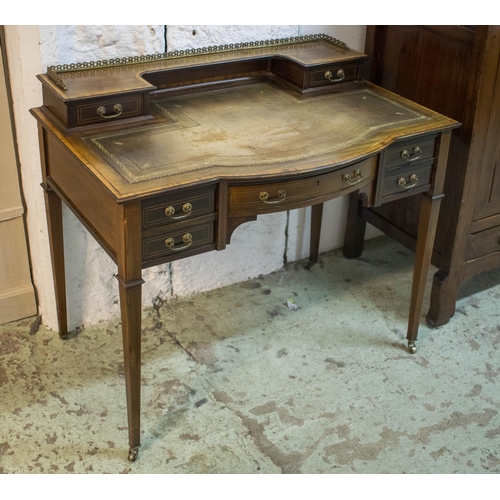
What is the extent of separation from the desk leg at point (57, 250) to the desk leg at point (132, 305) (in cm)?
69

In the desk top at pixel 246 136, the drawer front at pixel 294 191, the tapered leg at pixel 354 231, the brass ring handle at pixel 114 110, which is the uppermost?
the brass ring handle at pixel 114 110

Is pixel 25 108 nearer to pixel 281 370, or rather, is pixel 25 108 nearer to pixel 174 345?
pixel 174 345

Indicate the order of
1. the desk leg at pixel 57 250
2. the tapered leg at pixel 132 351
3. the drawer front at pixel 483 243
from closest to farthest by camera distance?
the tapered leg at pixel 132 351 < the desk leg at pixel 57 250 < the drawer front at pixel 483 243

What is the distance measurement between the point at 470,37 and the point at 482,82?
0.58ft

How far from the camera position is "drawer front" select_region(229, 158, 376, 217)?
2553 mm

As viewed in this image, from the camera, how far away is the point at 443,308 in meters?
3.46

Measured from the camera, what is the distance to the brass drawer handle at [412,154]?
2854 millimetres

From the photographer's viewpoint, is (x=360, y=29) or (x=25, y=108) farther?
(x=360, y=29)

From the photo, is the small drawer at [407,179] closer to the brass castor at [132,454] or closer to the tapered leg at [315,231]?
the tapered leg at [315,231]

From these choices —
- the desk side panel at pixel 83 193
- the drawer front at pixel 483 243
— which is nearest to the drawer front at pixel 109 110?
the desk side panel at pixel 83 193

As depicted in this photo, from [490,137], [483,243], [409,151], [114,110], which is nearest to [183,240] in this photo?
[114,110]

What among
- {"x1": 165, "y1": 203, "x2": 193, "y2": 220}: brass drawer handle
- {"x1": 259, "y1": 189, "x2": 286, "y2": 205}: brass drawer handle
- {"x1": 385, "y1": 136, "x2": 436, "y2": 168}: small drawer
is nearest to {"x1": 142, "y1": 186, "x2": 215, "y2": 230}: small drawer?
{"x1": 165, "y1": 203, "x2": 193, "y2": 220}: brass drawer handle

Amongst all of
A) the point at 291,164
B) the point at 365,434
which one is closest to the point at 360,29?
the point at 291,164

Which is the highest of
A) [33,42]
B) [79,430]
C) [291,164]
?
[33,42]
